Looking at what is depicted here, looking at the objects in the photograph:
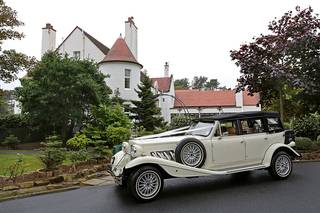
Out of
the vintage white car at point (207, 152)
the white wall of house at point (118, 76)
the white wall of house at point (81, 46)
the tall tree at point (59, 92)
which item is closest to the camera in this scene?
the vintage white car at point (207, 152)

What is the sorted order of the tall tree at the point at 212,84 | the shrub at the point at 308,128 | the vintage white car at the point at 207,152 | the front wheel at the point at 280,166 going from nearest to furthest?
1. the vintage white car at the point at 207,152
2. the front wheel at the point at 280,166
3. the shrub at the point at 308,128
4. the tall tree at the point at 212,84

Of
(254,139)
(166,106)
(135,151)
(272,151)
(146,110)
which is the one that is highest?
(166,106)

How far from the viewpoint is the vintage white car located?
630 centimetres

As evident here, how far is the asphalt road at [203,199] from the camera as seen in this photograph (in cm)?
565

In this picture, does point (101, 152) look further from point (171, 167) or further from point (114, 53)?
point (114, 53)

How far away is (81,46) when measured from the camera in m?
28.9

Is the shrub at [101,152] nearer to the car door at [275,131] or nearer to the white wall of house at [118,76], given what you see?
the car door at [275,131]

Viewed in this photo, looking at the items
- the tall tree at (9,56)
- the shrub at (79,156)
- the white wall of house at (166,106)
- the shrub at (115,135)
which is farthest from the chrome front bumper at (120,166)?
the white wall of house at (166,106)

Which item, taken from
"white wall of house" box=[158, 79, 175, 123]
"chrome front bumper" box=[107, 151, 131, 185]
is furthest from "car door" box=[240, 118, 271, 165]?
"white wall of house" box=[158, 79, 175, 123]

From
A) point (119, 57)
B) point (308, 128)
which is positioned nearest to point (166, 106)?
point (119, 57)

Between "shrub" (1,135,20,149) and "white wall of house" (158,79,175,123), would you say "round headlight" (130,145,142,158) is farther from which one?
"white wall of house" (158,79,175,123)

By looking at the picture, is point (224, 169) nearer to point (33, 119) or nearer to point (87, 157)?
point (87, 157)

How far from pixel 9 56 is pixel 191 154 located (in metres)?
7.95

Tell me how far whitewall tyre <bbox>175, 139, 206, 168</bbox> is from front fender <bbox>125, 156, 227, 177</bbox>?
15cm
